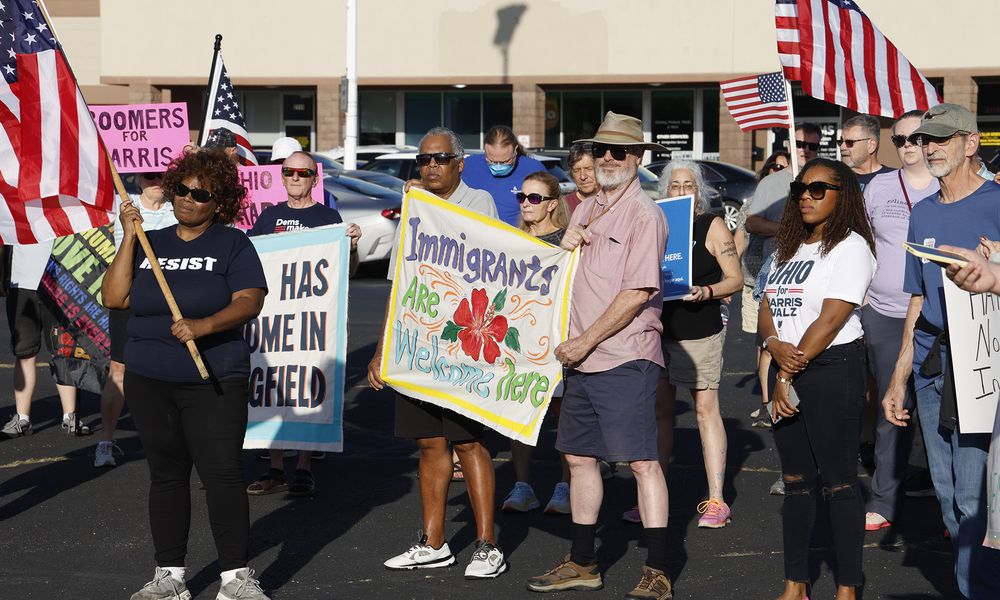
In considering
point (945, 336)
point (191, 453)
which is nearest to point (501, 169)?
point (191, 453)

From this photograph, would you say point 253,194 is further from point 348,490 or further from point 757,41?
point 757,41

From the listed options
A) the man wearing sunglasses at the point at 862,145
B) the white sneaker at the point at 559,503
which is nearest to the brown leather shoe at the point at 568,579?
the white sneaker at the point at 559,503

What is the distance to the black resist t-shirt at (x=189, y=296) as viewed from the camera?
5.53 meters

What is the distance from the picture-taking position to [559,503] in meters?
7.23

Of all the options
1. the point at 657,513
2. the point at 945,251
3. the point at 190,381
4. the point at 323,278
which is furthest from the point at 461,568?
the point at 945,251

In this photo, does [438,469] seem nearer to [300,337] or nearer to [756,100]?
[300,337]

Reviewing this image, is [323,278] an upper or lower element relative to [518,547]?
upper

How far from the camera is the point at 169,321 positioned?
5.53 m

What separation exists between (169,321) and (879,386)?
11.9ft

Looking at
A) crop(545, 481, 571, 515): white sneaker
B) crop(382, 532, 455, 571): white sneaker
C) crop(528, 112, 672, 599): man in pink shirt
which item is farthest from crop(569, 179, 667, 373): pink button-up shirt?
crop(545, 481, 571, 515): white sneaker

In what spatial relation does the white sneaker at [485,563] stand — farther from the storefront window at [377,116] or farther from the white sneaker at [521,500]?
the storefront window at [377,116]

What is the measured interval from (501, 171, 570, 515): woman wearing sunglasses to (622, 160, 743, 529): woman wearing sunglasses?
434mm

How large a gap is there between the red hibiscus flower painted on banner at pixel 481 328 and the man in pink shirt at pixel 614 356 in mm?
376

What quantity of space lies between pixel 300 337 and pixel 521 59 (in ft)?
95.7
